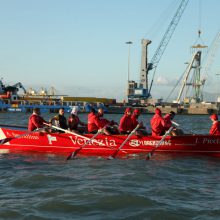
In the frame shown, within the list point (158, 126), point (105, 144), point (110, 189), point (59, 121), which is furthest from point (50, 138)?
point (110, 189)

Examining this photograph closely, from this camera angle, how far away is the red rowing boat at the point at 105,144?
1850cm

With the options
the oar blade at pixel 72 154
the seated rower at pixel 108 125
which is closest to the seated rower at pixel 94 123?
the seated rower at pixel 108 125

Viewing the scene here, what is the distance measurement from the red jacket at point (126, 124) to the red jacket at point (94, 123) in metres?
0.87

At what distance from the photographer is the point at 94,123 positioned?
2005 cm

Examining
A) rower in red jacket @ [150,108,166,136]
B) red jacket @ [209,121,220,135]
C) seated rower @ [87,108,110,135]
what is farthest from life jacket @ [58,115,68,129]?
red jacket @ [209,121,220,135]

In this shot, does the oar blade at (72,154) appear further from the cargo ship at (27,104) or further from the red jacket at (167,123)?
the cargo ship at (27,104)

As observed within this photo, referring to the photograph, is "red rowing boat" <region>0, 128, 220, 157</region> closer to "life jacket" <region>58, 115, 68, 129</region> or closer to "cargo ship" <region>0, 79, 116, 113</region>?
"life jacket" <region>58, 115, 68, 129</region>

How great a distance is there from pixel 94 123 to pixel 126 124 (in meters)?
1.52

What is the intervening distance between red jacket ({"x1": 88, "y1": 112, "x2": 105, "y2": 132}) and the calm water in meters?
2.58

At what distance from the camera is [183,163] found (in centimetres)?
1692

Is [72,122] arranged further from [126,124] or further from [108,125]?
[126,124]

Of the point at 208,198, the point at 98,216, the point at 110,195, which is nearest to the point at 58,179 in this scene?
the point at 110,195

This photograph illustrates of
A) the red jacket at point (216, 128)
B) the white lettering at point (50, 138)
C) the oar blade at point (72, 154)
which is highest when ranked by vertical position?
the red jacket at point (216, 128)

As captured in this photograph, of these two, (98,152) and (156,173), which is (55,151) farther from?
(156,173)
